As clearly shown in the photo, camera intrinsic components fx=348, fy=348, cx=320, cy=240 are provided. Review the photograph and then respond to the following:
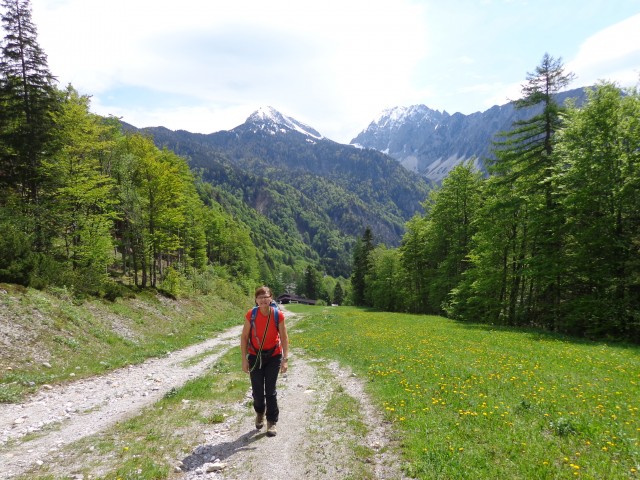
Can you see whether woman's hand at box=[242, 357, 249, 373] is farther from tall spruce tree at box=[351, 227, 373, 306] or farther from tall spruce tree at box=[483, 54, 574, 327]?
tall spruce tree at box=[351, 227, 373, 306]

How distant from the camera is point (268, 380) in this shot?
28.0 ft

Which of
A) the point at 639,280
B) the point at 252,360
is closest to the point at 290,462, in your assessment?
the point at 252,360

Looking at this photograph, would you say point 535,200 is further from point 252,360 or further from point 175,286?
point 175,286

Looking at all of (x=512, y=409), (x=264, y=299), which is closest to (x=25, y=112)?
(x=264, y=299)

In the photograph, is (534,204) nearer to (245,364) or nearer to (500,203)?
(500,203)

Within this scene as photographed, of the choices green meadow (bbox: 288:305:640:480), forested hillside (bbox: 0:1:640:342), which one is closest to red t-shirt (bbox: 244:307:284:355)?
green meadow (bbox: 288:305:640:480)

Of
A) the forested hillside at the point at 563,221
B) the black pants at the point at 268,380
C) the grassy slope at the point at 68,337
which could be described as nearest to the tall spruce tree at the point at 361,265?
the forested hillside at the point at 563,221

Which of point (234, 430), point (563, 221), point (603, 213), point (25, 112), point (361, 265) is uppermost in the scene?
point (25, 112)

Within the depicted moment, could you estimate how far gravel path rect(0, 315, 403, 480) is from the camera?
702 cm

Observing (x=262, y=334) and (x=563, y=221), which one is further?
(x=563, y=221)

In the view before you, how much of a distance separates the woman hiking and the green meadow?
10.4ft

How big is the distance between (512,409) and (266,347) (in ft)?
20.5

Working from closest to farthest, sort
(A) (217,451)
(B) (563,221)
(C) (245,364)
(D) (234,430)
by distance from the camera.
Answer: (A) (217,451) < (C) (245,364) < (D) (234,430) < (B) (563,221)

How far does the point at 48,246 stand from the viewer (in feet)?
87.1
